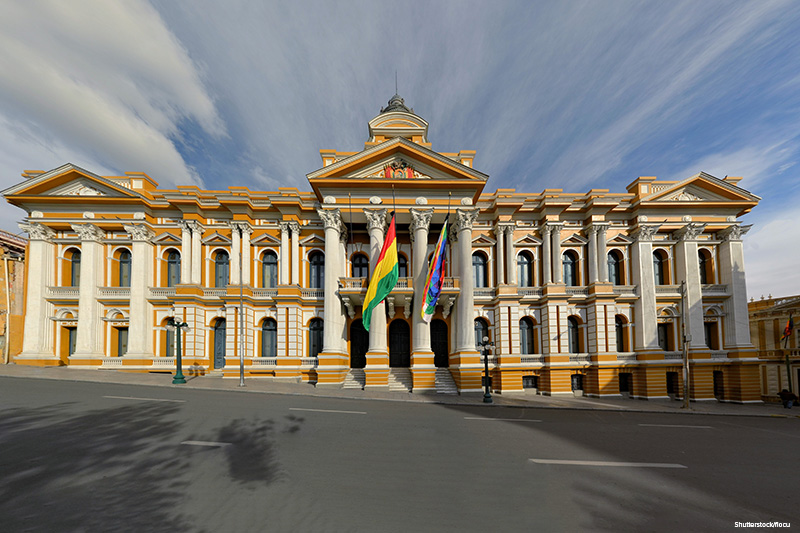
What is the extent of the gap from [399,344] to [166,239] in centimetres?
1799

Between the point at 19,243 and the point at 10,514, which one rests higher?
the point at 19,243

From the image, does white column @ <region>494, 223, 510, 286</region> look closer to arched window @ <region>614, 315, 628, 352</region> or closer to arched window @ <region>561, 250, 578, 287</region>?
arched window @ <region>561, 250, 578, 287</region>

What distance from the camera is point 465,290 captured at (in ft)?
72.1

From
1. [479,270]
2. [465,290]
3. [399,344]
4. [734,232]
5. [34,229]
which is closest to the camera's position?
[465,290]

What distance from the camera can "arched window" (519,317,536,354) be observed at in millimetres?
24656

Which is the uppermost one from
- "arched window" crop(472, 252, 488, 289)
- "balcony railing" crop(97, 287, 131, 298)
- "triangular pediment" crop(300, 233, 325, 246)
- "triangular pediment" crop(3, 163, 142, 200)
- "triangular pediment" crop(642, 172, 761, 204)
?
"triangular pediment" crop(3, 163, 142, 200)

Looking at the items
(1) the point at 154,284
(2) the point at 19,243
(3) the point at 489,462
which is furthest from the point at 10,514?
(2) the point at 19,243

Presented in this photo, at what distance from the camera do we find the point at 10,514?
5164 millimetres

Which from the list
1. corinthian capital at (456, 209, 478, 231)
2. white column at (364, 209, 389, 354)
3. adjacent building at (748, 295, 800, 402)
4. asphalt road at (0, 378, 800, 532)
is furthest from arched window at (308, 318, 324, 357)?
adjacent building at (748, 295, 800, 402)

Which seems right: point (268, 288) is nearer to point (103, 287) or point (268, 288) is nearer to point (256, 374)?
point (256, 374)

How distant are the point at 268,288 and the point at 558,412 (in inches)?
756

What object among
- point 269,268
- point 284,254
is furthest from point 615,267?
point 269,268

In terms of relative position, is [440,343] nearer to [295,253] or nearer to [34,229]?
[295,253]

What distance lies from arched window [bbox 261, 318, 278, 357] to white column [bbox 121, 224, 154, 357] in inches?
289
